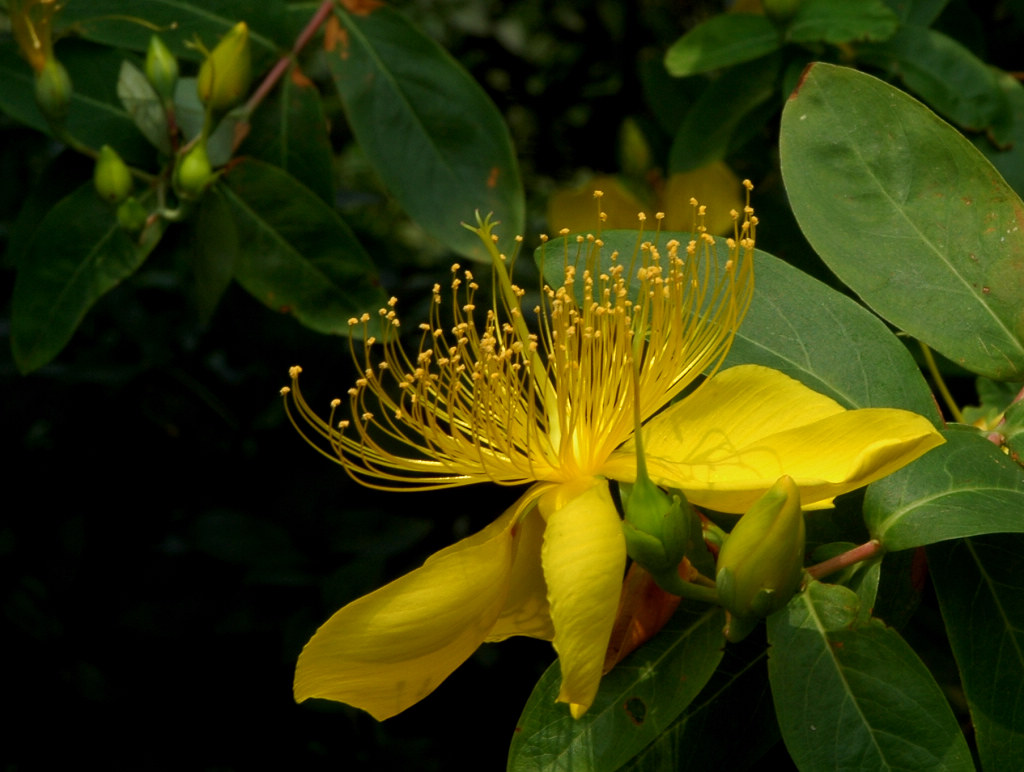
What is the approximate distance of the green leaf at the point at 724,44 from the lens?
153 cm

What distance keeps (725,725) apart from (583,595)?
27cm

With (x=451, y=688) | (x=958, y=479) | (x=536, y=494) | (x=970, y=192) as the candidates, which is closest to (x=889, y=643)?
(x=958, y=479)

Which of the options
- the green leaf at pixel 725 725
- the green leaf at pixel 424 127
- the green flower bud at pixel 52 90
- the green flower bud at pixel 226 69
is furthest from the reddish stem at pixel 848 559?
the green flower bud at pixel 52 90

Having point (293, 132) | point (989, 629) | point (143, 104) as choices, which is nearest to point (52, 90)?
point (143, 104)

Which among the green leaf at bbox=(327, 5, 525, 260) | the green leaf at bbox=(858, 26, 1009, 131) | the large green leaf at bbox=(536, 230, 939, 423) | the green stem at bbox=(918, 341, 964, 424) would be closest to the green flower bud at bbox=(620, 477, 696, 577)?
the large green leaf at bbox=(536, 230, 939, 423)

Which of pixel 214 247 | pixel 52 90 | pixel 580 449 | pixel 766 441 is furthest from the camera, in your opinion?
pixel 214 247

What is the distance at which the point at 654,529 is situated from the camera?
84cm

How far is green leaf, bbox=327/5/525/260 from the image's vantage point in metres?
1.56

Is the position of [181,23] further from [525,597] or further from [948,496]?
[948,496]

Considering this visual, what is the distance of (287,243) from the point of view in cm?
154

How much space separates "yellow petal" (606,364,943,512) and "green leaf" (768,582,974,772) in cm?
10

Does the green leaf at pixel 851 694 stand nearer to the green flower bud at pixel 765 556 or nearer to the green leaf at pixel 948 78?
the green flower bud at pixel 765 556

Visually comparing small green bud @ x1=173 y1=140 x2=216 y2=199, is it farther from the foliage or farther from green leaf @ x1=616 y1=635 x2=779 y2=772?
green leaf @ x1=616 y1=635 x2=779 y2=772

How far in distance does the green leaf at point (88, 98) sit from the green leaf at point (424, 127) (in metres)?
0.30
